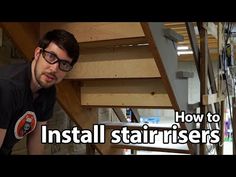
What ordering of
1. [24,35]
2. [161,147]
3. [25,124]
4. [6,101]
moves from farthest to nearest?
[161,147] < [24,35] < [25,124] < [6,101]

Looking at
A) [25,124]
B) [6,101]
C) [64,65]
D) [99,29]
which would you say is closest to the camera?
[6,101]

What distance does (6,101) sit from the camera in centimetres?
126

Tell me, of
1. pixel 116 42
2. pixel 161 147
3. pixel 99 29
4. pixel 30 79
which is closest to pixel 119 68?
pixel 116 42

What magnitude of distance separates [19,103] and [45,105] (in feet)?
0.83

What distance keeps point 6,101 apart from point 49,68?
0.82 ft

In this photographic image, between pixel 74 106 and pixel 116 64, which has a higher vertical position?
pixel 116 64

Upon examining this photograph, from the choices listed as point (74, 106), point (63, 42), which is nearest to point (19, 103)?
point (63, 42)

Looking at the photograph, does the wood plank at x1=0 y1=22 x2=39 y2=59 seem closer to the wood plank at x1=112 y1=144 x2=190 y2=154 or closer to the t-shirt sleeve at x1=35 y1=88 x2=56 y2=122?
the t-shirt sleeve at x1=35 y1=88 x2=56 y2=122

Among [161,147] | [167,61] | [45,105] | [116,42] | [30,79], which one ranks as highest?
[116,42]

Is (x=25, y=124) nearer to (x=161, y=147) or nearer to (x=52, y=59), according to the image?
(x=52, y=59)

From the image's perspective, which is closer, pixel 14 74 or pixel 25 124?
pixel 14 74

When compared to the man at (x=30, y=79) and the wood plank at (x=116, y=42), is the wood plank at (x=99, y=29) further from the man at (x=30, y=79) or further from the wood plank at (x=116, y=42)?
the man at (x=30, y=79)
